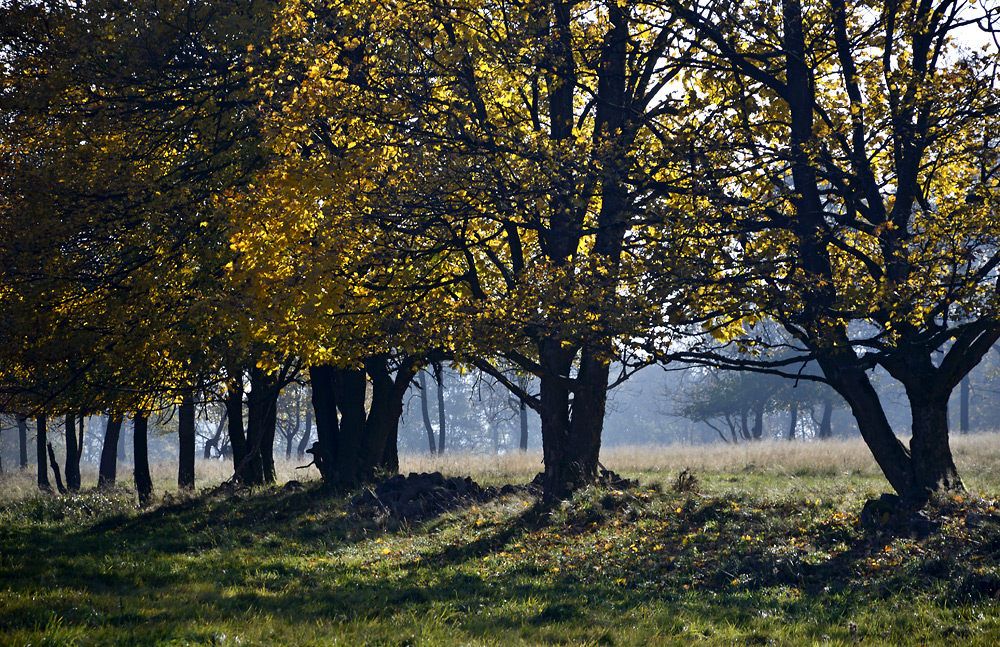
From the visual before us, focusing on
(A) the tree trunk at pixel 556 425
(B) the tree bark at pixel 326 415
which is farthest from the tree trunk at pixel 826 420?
(A) the tree trunk at pixel 556 425

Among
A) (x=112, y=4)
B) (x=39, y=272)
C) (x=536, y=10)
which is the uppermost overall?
(x=112, y=4)

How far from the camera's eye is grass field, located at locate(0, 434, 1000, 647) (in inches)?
259

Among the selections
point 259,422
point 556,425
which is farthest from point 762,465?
point 259,422

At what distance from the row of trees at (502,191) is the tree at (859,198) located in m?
0.06

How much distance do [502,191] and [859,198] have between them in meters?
5.49

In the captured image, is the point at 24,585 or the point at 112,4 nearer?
the point at 24,585

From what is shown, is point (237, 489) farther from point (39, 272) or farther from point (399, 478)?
point (39, 272)

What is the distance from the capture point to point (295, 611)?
752 cm

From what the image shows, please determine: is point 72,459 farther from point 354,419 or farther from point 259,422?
point 354,419

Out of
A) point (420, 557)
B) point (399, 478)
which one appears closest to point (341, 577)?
point (420, 557)

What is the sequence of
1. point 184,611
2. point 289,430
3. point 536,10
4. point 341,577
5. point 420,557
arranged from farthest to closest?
point 289,430 → point 536,10 → point 420,557 → point 341,577 → point 184,611

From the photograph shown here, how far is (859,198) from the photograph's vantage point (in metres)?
11.7

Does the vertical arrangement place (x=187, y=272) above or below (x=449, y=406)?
above

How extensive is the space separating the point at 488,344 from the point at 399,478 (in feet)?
18.9
